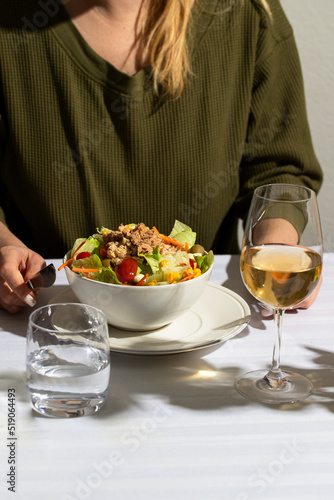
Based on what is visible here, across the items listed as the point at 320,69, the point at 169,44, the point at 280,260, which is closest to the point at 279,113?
the point at 169,44

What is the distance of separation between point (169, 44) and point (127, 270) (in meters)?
0.86

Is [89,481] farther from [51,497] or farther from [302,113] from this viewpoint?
[302,113]

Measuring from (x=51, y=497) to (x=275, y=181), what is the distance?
3.80ft

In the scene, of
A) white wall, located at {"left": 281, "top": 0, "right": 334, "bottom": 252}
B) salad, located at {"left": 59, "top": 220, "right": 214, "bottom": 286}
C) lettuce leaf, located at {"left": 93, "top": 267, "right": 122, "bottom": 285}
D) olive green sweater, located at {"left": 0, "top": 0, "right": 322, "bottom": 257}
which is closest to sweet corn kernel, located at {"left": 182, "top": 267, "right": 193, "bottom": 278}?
salad, located at {"left": 59, "top": 220, "right": 214, "bottom": 286}

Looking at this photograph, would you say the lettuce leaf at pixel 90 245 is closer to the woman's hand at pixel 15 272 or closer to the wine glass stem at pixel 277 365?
the woman's hand at pixel 15 272

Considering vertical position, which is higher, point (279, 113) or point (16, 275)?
point (279, 113)

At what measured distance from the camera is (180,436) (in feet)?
2.36

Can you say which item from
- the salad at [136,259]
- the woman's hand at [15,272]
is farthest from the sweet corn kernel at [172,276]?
the woman's hand at [15,272]

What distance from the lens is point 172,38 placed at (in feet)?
5.14

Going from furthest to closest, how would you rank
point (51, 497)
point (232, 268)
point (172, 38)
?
1. point (172, 38)
2. point (232, 268)
3. point (51, 497)

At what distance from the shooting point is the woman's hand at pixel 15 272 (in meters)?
1.03

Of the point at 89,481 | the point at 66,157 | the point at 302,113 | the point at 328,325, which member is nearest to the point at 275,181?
the point at 302,113

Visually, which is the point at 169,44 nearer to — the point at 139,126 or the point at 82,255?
the point at 139,126

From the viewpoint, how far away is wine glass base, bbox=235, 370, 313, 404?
0.79 metres
